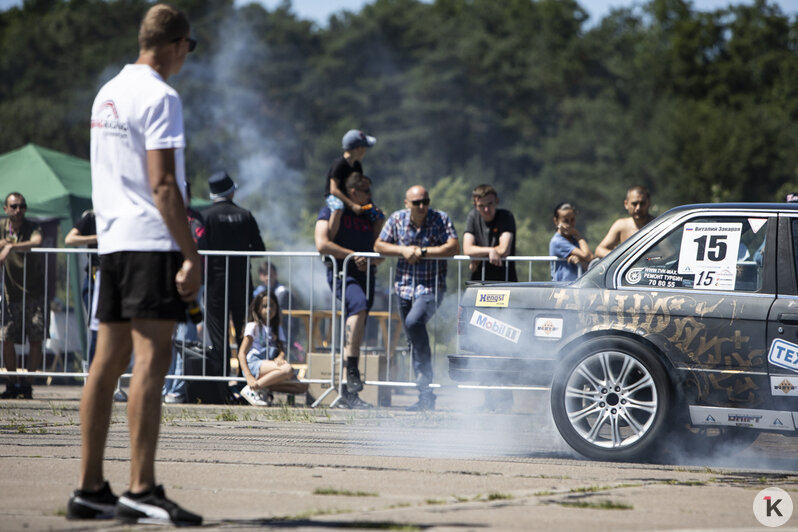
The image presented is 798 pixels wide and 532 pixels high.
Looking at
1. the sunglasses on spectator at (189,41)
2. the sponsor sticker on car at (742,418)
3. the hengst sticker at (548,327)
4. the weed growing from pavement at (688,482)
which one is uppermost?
the sunglasses on spectator at (189,41)

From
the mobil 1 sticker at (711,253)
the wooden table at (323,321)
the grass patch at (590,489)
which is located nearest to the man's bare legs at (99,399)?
the grass patch at (590,489)

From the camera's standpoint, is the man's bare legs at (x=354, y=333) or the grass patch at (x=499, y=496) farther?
the man's bare legs at (x=354, y=333)

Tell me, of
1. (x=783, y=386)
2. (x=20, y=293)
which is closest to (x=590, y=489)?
(x=783, y=386)

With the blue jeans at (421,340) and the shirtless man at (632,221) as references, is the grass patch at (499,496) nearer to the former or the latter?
the blue jeans at (421,340)

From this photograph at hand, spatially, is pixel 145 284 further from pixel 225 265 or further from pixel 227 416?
pixel 225 265

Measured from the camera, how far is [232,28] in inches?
2766

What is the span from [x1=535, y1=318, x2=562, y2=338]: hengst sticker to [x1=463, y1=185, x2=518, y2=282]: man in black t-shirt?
3.09m

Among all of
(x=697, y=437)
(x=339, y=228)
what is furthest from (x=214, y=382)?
(x=697, y=437)

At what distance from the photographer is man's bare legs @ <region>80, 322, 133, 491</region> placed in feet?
15.4

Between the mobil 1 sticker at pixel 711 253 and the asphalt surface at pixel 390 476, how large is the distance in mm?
1098

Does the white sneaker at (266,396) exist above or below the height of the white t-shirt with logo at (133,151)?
below

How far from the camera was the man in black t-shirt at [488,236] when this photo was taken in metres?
10.5

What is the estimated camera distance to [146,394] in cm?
459

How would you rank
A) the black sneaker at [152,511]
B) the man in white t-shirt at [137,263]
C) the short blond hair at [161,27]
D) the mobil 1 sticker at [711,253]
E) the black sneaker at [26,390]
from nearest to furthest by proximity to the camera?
the black sneaker at [152,511], the man in white t-shirt at [137,263], the short blond hair at [161,27], the mobil 1 sticker at [711,253], the black sneaker at [26,390]
